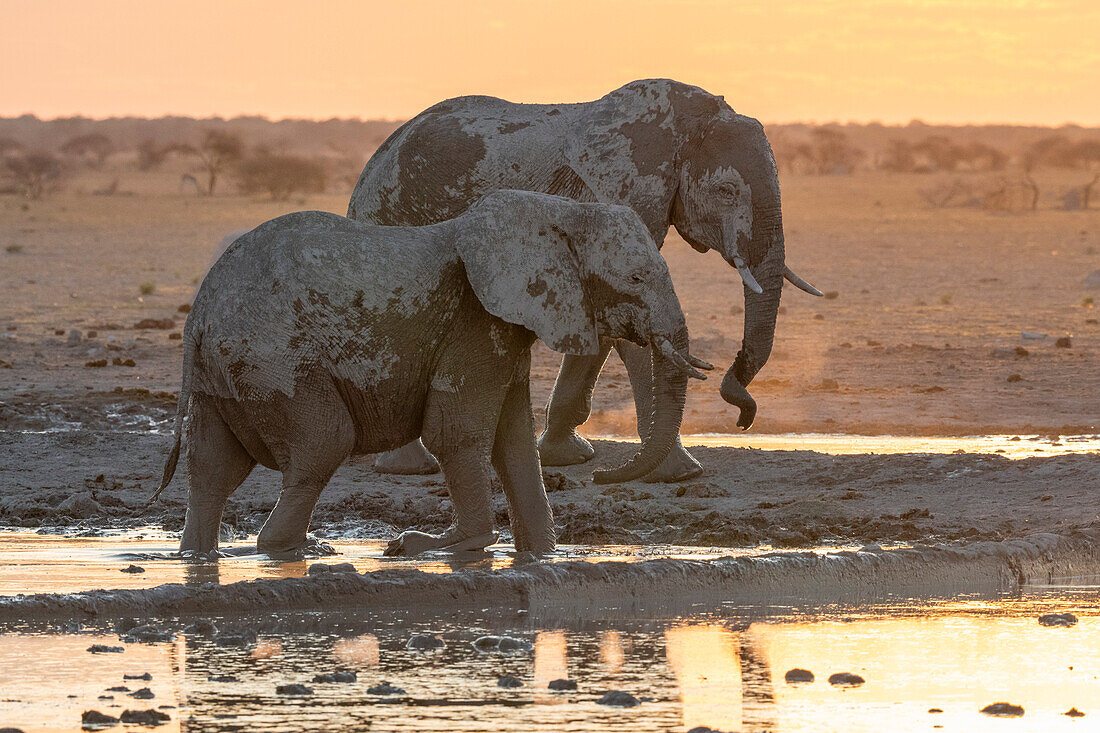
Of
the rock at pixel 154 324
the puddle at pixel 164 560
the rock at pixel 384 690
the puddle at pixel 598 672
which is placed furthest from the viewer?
the rock at pixel 154 324

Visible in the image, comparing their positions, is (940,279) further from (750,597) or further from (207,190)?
(207,190)

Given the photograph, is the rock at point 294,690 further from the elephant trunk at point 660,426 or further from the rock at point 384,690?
the elephant trunk at point 660,426

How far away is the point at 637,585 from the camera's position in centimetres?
698

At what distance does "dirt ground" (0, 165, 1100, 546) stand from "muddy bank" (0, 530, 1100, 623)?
105cm

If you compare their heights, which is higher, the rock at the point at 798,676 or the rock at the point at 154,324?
the rock at the point at 154,324

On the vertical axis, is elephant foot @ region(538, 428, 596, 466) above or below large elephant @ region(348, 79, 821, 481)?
below

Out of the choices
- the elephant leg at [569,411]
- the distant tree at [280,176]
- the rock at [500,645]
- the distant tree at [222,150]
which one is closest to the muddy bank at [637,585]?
the rock at [500,645]

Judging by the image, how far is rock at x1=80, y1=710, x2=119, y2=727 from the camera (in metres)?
4.70

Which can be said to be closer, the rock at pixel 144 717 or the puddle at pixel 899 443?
the rock at pixel 144 717

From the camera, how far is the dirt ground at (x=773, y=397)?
9.45 meters

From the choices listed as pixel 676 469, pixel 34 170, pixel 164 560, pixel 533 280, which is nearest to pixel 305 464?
pixel 164 560

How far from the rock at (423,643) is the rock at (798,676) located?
3.62ft

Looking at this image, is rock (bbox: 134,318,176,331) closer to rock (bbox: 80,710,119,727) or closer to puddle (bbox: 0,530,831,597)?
puddle (bbox: 0,530,831,597)

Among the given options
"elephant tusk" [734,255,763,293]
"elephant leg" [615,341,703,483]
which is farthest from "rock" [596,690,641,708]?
"elephant leg" [615,341,703,483]
